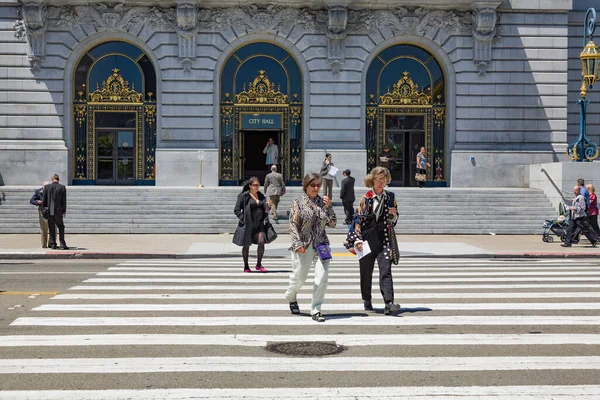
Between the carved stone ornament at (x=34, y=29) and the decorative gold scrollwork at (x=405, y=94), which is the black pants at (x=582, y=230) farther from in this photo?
the carved stone ornament at (x=34, y=29)

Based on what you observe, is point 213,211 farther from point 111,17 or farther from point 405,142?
point 405,142

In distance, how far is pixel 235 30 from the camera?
37156 mm

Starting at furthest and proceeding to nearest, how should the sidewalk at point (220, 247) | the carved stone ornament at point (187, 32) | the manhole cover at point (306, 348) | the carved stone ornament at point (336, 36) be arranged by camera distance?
1. the carved stone ornament at point (336, 36)
2. the carved stone ornament at point (187, 32)
3. the sidewalk at point (220, 247)
4. the manhole cover at point (306, 348)

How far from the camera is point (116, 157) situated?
38.0m

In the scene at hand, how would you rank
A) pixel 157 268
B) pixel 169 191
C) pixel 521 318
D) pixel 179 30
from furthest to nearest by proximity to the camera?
pixel 179 30 < pixel 169 191 < pixel 157 268 < pixel 521 318

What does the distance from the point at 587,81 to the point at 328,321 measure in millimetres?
21984

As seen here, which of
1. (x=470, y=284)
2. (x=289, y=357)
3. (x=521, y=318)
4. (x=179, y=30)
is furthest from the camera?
(x=179, y=30)

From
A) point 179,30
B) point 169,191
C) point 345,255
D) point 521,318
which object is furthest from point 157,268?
point 179,30

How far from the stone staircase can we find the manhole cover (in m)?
19.2

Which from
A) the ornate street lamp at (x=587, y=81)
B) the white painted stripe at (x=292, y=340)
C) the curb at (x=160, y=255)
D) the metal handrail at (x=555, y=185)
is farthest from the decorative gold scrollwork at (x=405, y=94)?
the white painted stripe at (x=292, y=340)

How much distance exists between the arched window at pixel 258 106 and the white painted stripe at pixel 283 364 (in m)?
29.4

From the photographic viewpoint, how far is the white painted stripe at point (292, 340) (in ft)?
30.3

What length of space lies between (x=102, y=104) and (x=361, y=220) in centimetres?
2826

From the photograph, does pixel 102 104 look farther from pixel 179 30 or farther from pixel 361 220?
pixel 361 220
